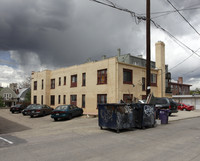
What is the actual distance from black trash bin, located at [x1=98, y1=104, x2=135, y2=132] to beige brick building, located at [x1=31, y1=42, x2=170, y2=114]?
392 inches

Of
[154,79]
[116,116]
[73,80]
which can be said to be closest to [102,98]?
[73,80]

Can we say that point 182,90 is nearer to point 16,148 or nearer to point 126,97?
point 126,97

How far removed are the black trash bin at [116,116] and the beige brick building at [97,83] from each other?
9.96 m

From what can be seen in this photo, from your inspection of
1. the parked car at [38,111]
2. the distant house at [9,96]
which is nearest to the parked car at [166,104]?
the parked car at [38,111]

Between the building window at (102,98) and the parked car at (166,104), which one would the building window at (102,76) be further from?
the parked car at (166,104)

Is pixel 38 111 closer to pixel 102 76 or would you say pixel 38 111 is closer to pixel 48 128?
pixel 102 76

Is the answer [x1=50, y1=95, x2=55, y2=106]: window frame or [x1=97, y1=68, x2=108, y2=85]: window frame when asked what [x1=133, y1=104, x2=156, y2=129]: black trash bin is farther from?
[x1=50, y1=95, x2=55, y2=106]: window frame

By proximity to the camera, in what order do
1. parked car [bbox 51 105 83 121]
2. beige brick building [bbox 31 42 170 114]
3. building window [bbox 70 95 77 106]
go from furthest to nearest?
building window [bbox 70 95 77 106]
beige brick building [bbox 31 42 170 114]
parked car [bbox 51 105 83 121]

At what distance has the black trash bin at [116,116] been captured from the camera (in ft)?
35.5

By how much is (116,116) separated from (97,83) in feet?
Result: 43.2

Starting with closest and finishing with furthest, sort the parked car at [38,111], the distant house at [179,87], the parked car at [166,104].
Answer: the parked car at [166,104], the parked car at [38,111], the distant house at [179,87]

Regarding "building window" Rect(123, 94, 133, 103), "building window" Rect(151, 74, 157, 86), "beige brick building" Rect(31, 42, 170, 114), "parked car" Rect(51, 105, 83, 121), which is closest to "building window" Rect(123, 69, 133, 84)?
"beige brick building" Rect(31, 42, 170, 114)

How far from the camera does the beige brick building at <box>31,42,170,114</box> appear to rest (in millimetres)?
22172

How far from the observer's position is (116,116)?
10766 millimetres
